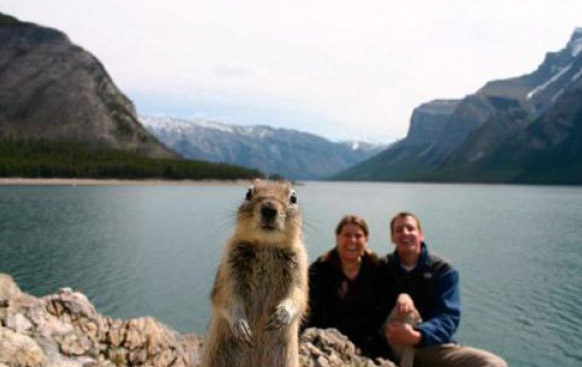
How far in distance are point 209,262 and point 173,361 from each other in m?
35.2

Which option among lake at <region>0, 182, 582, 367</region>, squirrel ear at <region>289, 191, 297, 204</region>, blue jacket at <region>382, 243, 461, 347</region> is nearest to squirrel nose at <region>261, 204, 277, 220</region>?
squirrel ear at <region>289, 191, 297, 204</region>

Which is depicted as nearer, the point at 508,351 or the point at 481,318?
the point at 508,351

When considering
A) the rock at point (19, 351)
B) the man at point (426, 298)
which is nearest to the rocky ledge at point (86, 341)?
the rock at point (19, 351)

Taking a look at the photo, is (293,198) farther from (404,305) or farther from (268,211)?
(404,305)

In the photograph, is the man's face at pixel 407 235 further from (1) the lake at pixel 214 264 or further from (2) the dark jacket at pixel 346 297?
(1) the lake at pixel 214 264

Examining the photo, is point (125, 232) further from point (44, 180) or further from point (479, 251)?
point (44, 180)

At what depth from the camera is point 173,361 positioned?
41.9ft

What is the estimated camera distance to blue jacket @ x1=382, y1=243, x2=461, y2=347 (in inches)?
398

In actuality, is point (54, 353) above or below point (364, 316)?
below

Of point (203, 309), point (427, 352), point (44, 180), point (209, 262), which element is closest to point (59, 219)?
point (209, 262)

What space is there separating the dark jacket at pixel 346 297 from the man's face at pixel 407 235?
30.1 inches

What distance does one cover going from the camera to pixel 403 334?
9750mm

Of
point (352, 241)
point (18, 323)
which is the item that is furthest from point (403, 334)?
point (18, 323)

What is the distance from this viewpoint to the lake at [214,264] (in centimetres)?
2978
